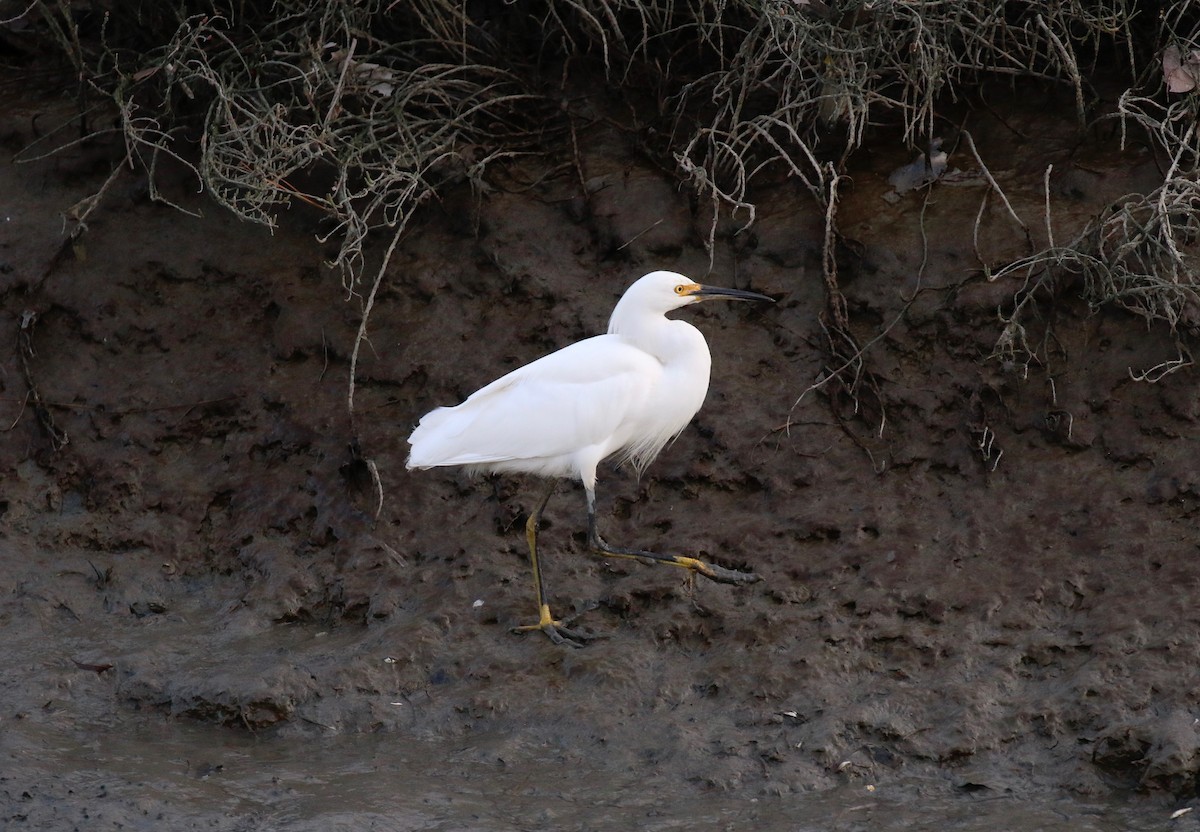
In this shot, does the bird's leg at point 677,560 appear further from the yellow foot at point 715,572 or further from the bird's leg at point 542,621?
the bird's leg at point 542,621

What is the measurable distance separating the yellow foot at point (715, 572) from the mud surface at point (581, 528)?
6 cm

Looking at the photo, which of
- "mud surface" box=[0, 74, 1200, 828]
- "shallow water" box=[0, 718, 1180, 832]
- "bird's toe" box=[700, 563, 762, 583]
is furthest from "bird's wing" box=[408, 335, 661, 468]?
"shallow water" box=[0, 718, 1180, 832]

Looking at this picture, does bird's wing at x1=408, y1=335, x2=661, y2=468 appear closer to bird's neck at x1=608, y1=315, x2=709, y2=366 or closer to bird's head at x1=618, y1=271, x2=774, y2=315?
bird's neck at x1=608, y1=315, x2=709, y2=366

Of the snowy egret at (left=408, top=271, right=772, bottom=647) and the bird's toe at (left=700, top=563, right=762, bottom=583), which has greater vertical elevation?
the snowy egret at (left=408, top=271, right=772, bottom=647)

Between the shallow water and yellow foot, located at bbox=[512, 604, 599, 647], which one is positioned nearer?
the shallow water

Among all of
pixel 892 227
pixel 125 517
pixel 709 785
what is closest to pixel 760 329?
pixel 892 227

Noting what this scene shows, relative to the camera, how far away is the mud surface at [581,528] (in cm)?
403

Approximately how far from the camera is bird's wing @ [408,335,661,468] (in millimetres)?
4723

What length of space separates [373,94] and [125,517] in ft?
6.44

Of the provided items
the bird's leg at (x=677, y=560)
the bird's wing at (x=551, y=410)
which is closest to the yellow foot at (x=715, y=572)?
the bird's leg at (x=677, y=560)

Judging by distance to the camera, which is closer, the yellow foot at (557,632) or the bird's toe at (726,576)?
the yellow foot at (557,632)

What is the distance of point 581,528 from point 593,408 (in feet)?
1.95

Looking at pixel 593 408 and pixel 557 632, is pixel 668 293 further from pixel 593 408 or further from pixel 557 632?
pixel 557 632

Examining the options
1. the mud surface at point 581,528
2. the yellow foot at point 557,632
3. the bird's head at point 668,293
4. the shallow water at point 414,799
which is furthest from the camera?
the bird's head at point 668,293
